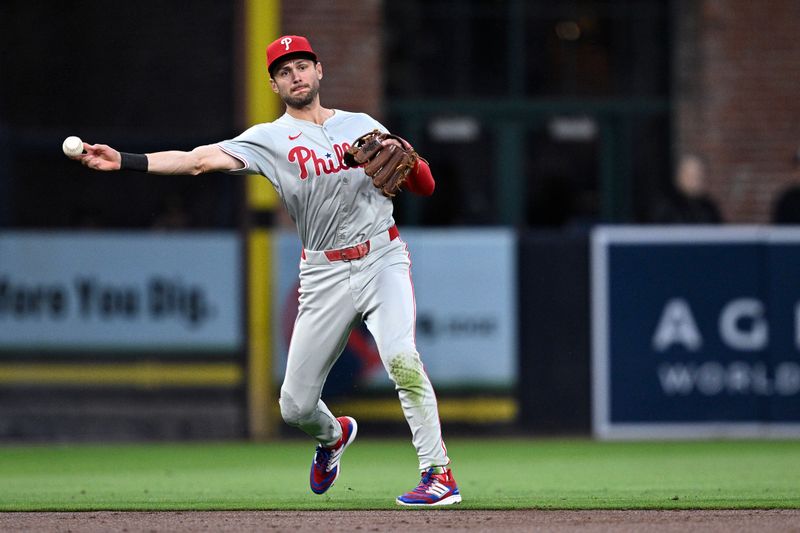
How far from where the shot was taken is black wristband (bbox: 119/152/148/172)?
720 cm

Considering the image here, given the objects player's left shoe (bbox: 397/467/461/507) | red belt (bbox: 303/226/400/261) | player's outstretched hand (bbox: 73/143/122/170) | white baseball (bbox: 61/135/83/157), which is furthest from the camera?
red belt (bbox: 303/226/400/261)

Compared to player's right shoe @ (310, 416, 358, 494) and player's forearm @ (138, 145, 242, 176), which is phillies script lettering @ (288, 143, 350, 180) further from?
player's right shoe @ (310, 416, 358, 494)

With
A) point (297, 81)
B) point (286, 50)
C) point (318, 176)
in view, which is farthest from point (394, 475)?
point (286, 50)

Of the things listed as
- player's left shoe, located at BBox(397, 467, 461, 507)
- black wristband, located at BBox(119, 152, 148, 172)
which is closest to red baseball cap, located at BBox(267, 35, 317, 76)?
black wristband, located at BBox(119, 152, 148, 172)

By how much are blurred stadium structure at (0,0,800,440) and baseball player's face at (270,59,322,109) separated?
184 inches

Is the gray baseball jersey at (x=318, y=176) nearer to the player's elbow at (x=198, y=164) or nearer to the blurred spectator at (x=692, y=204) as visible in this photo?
the player's elbow at (x=198, y=164)

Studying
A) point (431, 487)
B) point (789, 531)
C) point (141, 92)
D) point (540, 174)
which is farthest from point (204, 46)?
point (789, 531)

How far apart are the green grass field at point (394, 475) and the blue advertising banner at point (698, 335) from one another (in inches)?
16.4

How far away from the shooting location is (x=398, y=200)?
618 inches

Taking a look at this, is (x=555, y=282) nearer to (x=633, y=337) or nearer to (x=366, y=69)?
(x=633, y=337)

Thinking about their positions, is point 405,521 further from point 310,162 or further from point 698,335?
point 698,335

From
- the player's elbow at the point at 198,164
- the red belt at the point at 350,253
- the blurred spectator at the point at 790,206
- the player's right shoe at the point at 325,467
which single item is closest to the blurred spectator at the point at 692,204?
the blurred spectator at the point at 790,206

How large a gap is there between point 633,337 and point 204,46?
5.47 meters

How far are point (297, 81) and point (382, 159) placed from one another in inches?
23.8
